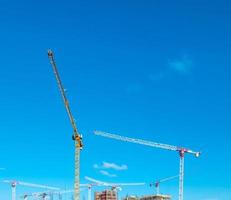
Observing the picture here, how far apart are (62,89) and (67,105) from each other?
28.8ft

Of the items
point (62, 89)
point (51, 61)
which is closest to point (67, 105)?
point (62, 89)

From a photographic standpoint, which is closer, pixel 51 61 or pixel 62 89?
pixel 51 61

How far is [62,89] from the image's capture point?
19325 centimetres

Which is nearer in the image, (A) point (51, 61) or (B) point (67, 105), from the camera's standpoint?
(A) point (51, 61)

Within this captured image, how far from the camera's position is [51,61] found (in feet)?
581

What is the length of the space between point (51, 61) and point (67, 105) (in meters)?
27.2

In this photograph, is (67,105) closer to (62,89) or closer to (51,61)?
(62,89)

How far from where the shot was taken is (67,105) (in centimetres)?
19988

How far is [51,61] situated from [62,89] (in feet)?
60.7
